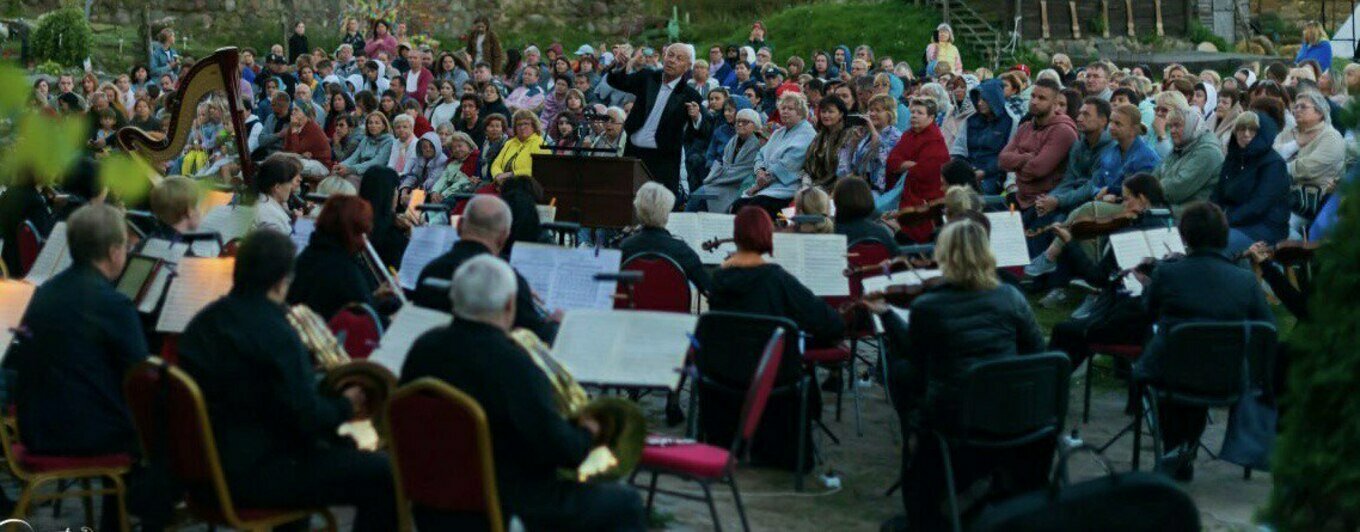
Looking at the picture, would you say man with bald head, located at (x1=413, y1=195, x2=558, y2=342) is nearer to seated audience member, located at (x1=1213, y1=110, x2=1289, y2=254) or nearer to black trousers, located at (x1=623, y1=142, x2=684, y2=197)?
seated audience member, located at (x1=1213, y1=110, x2=1289, y2=254)

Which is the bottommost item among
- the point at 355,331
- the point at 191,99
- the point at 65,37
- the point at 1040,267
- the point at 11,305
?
the point at 1040,267

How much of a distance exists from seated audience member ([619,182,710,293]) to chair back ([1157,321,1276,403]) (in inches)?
90.2

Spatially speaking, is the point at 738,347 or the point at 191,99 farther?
the point at 191,99

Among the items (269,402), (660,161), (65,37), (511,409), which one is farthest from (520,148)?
(65,37)

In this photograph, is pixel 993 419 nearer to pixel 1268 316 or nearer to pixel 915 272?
pixel 915 272

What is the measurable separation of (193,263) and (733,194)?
24.5 feet

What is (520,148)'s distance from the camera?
13.9 m

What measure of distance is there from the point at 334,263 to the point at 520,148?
6947 millimetres

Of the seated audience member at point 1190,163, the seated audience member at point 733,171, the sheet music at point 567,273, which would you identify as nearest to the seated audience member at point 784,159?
the seated audience member at point 733,171

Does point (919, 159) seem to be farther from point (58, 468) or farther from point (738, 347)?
point (58, 468)

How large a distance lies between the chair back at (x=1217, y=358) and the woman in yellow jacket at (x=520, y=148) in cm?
719

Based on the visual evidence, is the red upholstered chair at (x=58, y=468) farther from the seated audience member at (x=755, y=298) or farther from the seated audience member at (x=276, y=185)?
the seated audience member at (x=276, y=185)

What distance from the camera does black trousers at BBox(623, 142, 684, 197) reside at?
1377 centimetres

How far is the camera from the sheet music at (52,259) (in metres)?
7.61
